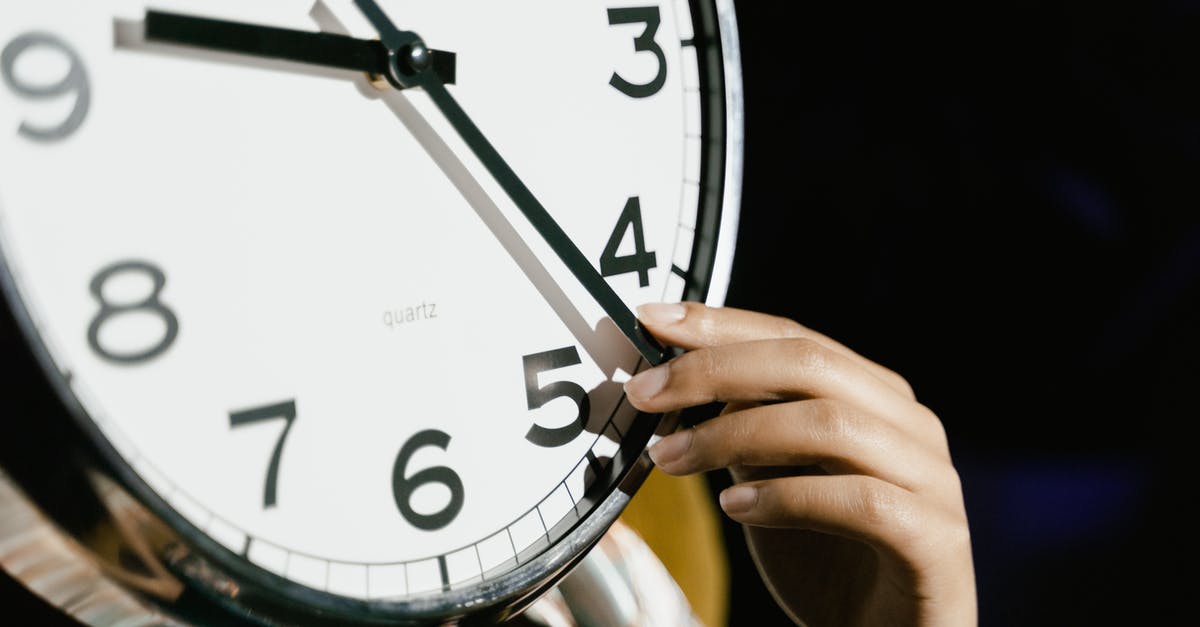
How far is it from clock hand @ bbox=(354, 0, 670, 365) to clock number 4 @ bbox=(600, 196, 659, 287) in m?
0.03

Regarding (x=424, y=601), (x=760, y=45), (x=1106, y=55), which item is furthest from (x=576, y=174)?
(x=1106, y=55)

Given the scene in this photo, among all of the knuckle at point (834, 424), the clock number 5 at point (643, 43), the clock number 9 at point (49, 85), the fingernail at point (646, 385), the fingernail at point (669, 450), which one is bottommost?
the fingernail at point (669, 450)

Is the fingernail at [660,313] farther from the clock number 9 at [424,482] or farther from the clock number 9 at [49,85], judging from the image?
the clock number 9 at [49,85]

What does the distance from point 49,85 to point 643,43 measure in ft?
1.21

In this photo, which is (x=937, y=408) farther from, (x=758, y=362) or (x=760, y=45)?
(x=758, y=362)

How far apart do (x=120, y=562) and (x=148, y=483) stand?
0.12 feet

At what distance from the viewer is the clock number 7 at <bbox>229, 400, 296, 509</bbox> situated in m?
0.43

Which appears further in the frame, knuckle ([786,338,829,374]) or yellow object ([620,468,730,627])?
yellow object ([620,468,730,627])

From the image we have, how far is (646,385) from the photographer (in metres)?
0.56

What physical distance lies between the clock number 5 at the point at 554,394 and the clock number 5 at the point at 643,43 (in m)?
0.19

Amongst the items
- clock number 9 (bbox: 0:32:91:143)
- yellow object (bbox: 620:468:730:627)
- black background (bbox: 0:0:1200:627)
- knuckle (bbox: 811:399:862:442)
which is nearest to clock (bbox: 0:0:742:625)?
clock number 9 (bbox: 0:32:91:143)

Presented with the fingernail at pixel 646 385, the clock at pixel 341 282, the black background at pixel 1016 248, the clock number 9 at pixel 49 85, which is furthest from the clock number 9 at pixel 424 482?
the black background at pixel 1016 248

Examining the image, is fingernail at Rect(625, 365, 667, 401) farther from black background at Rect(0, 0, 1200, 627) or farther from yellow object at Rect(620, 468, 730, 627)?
black background at Rect(0, 0, 1200, 627)

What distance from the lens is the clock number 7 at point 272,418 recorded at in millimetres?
434
